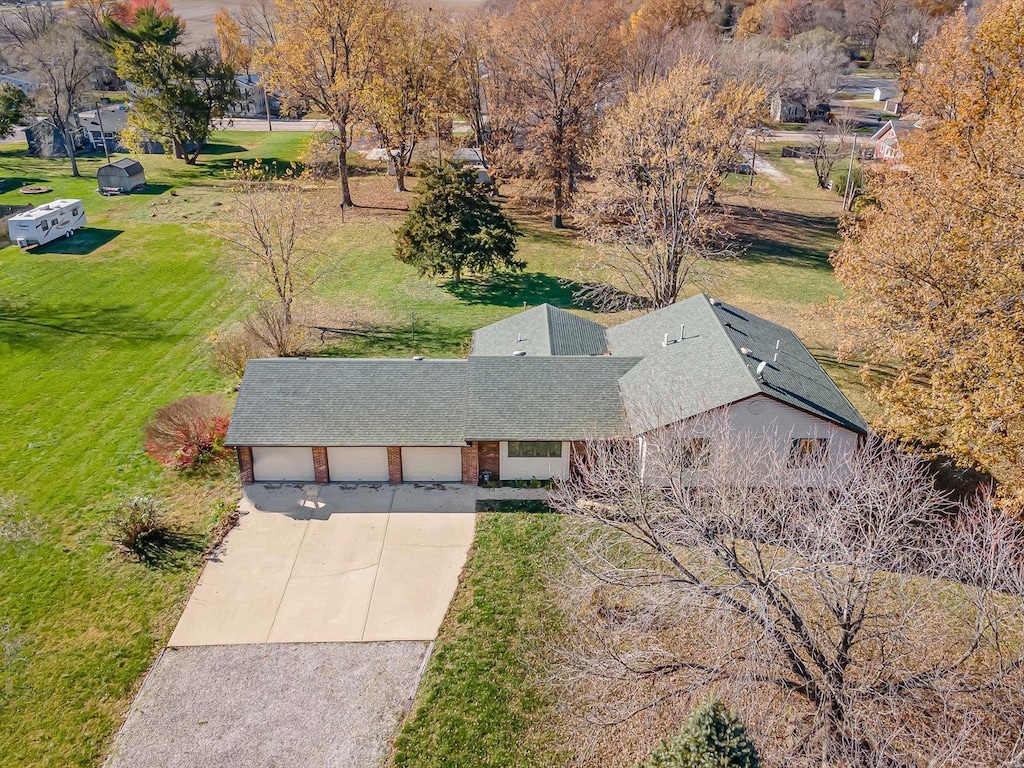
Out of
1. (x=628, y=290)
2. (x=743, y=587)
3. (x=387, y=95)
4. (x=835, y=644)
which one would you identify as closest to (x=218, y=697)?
(x=743, y=587)

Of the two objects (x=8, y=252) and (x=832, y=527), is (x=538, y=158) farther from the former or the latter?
(x=832, y=527)

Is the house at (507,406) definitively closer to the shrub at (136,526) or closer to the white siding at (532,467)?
the white siding at (532,467)

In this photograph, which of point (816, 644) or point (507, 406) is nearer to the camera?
point (816, 644)

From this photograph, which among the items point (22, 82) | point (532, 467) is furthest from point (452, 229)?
point (22, 82)

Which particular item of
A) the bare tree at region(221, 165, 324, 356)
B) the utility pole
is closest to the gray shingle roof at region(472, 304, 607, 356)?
the bare tree at region(221, 165, 324, 356)

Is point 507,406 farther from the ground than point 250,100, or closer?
closer

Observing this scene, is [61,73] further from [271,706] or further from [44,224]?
[271,706]

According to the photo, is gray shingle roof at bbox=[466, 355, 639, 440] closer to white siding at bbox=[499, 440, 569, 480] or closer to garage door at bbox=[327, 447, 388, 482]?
white siding at bbox=[499, 440, 569, 480]
